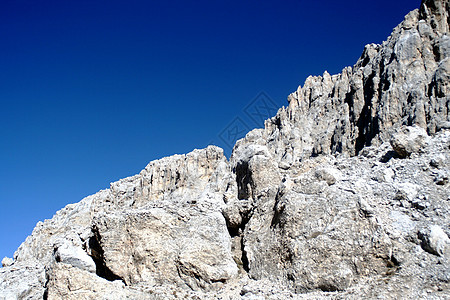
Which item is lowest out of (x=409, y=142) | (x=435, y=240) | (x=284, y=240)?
(x=435, y=240)

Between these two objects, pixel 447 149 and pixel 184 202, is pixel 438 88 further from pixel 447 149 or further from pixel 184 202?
pixel 184 202

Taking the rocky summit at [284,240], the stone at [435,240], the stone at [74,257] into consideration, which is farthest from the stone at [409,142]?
the stone at [74,257]

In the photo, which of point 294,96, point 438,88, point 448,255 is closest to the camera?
point 448,255

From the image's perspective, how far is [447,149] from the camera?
19.7 metres

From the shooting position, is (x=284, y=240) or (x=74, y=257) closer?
(x=284, y=240)

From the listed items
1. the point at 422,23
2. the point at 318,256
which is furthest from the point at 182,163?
the point at 318,256

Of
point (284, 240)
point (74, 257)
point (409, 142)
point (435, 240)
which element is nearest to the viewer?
point (435, 240)

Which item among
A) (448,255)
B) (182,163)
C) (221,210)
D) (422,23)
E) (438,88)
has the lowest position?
(448,255)

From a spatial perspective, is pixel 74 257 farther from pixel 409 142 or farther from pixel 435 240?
pixel 409 142

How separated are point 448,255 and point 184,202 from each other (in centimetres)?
→ 1280

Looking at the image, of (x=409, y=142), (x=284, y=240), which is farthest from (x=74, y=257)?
(x=409, y=142)

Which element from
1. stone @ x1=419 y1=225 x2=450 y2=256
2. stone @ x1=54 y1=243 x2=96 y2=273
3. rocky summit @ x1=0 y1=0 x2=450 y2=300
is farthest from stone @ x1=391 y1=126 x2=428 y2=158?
stone @ x1=54 y1=243 x2=96 y2=273

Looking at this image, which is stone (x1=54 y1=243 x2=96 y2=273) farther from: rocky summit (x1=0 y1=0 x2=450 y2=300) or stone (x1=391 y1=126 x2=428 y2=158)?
stone (x1=391 y1=126 x2=428 y2=158)

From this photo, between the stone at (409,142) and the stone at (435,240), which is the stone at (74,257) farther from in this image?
the stone at (409,142)
